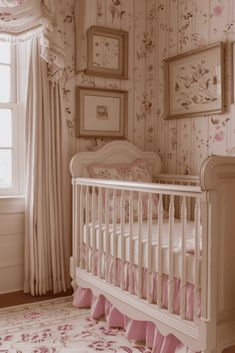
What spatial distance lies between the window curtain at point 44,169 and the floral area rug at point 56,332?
0.26 metres

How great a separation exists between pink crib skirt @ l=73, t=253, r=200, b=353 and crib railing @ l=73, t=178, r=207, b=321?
23mm

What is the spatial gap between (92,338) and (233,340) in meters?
0.81

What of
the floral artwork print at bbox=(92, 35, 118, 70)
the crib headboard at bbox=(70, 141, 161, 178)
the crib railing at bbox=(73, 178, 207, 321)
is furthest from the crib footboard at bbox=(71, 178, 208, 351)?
the floral artwork print at bbox=(92, 35, 118, 70)

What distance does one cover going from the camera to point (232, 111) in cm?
268

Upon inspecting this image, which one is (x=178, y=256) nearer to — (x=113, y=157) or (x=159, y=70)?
(x=113, y=157)

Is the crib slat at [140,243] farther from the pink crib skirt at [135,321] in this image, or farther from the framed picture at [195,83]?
the framed picture at [195,83]

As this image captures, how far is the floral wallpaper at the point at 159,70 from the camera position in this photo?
2.78 meters

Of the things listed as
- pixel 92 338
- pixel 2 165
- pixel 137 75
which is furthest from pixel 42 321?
pixel 137 75

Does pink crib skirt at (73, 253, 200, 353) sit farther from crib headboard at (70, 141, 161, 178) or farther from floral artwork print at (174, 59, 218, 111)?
floral artwork print at (174, 59, 218, 111)

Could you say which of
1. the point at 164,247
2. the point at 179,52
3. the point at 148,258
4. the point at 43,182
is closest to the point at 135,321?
the point at 148,258

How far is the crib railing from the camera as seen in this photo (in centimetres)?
180

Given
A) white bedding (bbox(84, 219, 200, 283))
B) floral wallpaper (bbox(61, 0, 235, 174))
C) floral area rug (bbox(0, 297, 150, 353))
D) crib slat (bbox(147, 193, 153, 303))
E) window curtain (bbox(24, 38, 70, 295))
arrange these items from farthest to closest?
1. window curtain (bbox(24, 38, 70, 295))
2. floral wallpaper (bbox(61, 0, 235, 174))
3. floral area rug (bbox(0, 297, 150, 353))
4. crib slat (bbox(147, 193, 153, 303))
5. white bedding (bbox(84, 219, 200, 283))

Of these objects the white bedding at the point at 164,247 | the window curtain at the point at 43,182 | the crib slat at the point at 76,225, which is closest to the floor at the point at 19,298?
the window curtain at the point at 43,182

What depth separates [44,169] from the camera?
2.95 m
